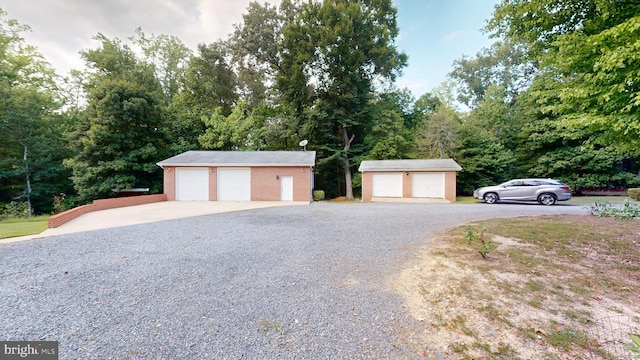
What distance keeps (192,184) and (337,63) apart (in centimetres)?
1521

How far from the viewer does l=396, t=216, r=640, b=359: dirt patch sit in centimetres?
228

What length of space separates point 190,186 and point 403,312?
567 inches

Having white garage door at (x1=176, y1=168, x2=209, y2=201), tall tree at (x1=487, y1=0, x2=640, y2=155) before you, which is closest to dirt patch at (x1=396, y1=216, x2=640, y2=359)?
tall tree at (x1=487, y1=0, x2=640, y2=155)

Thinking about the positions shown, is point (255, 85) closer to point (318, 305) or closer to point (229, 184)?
point (229, 184)

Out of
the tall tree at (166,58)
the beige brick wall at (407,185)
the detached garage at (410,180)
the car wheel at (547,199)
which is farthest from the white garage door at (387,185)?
the tall tree at (166,58)

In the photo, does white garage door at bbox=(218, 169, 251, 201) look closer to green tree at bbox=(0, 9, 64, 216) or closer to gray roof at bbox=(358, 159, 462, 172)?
gray roof at bbox=(358, 159, 462, 172)

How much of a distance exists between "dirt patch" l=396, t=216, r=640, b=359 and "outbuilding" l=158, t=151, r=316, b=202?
9717mm

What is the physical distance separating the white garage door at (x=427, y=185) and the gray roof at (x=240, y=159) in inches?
264

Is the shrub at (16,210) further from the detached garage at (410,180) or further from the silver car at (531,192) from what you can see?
the silver car at (531,192)

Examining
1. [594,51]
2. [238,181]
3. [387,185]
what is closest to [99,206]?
[238,181]

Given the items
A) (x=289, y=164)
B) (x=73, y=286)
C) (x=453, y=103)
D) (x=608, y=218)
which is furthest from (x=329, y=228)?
(x=453, y=103)

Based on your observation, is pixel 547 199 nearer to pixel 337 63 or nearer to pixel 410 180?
pixel 410 180

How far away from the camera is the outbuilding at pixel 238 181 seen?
14117 millimetres

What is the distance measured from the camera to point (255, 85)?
81.8 ft
